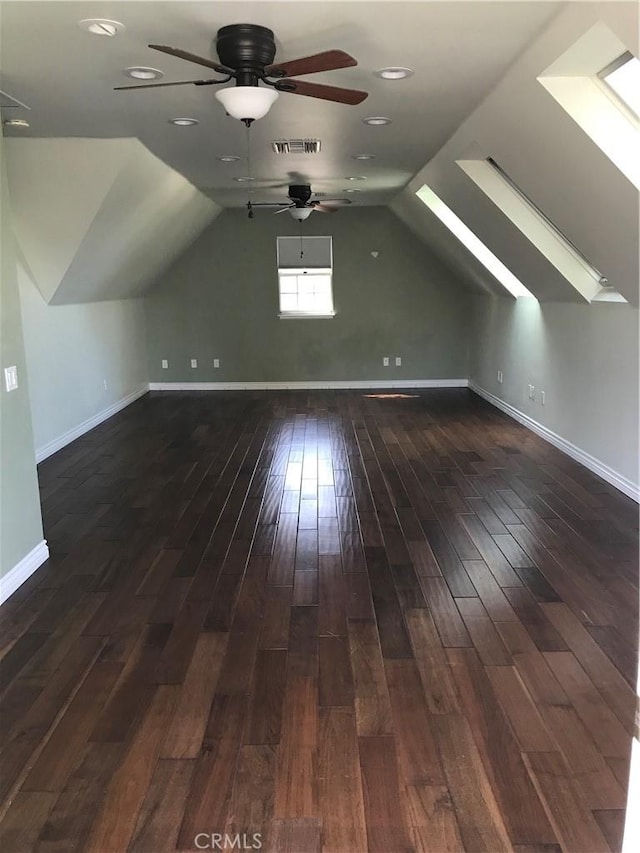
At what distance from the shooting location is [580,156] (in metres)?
3.45

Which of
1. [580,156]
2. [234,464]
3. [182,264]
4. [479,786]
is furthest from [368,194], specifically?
[479,786]

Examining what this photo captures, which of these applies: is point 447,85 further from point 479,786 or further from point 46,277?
point 46,277

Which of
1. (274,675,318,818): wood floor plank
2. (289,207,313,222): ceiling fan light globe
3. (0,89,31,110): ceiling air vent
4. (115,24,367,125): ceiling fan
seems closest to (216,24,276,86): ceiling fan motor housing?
(115,24,367,125): ceiling fan

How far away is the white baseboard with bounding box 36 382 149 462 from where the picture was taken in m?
5.84

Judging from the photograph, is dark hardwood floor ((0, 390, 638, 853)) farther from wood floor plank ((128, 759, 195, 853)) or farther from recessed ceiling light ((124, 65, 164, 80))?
recessed ceiling light ((124, 65, 164, 80))

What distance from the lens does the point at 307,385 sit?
9406 millimetres

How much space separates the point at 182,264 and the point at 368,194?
2.81m

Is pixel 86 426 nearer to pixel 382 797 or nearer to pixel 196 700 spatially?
pixel 196 700

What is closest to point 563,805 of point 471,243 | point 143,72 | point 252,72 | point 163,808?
point 163,808

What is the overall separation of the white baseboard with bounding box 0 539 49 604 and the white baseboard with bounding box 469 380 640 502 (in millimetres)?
3645

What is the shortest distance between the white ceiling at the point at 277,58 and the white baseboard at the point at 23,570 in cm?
242

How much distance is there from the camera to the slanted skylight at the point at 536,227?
504cm

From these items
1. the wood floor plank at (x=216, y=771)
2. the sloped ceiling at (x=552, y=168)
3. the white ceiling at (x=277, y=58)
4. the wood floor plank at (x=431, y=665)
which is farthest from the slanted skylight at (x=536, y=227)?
the wood floor plank at (x=216, y=771)

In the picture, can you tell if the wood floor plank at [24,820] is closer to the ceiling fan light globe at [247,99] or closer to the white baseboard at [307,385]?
the ceiling fan light globe at [247,99]
